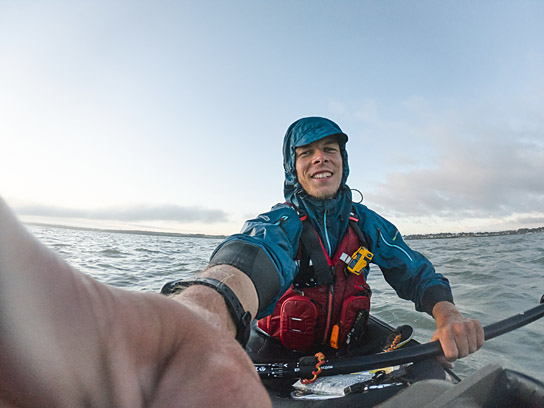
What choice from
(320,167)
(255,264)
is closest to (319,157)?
(320,167)

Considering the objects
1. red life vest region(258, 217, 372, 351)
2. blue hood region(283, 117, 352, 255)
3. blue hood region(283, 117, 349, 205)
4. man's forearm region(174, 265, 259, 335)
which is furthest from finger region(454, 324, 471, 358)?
blue hood region(283, 117, 349, 205)

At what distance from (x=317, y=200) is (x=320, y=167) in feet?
1.04

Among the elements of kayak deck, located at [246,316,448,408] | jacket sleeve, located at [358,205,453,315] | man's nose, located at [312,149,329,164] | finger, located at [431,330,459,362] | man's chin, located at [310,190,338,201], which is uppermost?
man's nose, located at [312,149,329,164]

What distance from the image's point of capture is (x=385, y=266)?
291 cm

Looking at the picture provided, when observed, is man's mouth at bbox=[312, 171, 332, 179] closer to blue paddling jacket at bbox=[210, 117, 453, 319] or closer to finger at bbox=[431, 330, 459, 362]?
blue paddling jacket at bbox=[210, 117, 453, 319]

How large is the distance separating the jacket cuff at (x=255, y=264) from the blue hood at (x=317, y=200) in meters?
1.10

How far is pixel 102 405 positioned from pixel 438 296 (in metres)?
2.67

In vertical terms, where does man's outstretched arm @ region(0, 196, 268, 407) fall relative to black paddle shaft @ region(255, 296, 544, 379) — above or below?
above

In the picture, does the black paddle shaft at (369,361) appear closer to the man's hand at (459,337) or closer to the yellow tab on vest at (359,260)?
the man's hand at (459,337)

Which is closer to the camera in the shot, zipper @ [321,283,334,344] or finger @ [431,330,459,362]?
finger @ [431,330,459,362]

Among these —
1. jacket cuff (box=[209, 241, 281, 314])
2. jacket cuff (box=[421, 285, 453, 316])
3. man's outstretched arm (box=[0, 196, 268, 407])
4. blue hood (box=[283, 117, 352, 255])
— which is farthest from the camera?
blue hood (box=[283, 117, 352, 255])

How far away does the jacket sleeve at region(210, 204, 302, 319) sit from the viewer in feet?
5.20

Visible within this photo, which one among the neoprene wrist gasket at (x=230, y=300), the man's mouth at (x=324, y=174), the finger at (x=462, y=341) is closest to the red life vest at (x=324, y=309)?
the man's mouth at (x=324, y=174)

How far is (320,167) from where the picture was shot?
2904 millimetres
